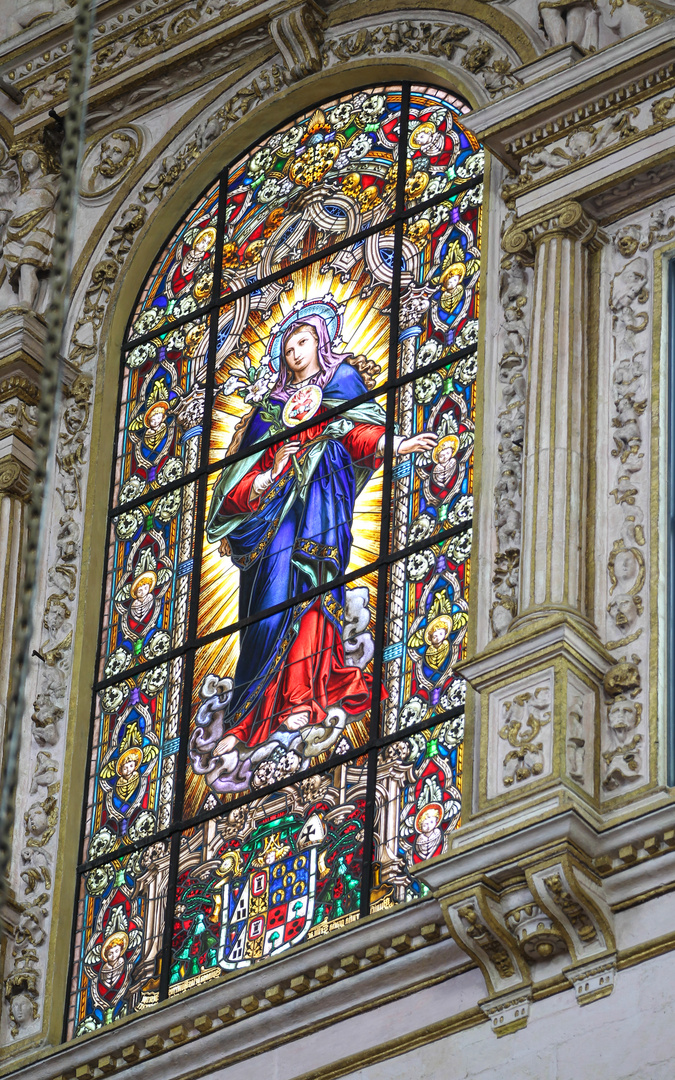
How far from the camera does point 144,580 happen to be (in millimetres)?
14023

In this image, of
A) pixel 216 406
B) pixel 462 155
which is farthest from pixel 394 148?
pixel 216 406

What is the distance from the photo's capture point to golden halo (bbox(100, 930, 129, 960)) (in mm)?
12789

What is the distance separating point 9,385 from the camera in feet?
48.5

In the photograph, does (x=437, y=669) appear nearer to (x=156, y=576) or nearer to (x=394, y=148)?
(x=156, y=576)

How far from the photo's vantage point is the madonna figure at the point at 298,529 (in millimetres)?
12898

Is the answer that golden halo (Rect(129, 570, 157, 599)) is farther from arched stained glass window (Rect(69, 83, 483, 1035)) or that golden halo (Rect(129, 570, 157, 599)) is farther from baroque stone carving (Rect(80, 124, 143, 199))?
baroque stone carving (Rect(80, 124, 143, 199))

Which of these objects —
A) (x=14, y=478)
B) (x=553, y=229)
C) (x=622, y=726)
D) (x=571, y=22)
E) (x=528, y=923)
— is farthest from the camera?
(x=14, y=478)

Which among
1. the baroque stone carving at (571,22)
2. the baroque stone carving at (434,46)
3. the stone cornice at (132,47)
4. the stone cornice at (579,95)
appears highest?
the stone cornice at (132,47)

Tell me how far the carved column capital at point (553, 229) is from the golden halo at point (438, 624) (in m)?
1.86

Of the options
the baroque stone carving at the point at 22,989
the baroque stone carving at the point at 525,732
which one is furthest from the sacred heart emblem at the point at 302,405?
the baroque stone carving at the point at 22,989

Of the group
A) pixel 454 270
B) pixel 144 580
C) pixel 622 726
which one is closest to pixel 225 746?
pixel 144 580

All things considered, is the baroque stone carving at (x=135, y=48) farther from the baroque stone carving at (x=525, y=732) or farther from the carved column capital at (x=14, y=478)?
the baroque stone carving at (x=525, y=732)

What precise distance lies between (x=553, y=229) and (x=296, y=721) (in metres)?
2.64

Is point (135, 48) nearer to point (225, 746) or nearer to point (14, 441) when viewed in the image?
point (14, 441)
